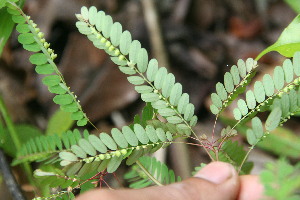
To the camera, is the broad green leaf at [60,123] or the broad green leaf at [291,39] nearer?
the broad green leaf at [291,39]

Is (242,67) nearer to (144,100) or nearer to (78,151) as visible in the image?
(144,100)

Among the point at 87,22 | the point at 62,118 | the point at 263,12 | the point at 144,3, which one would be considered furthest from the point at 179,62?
the point at 87,22

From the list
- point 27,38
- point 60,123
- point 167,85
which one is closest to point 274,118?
point 167,85

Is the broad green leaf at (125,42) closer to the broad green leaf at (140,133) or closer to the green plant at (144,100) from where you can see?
the green plant at (144,100)

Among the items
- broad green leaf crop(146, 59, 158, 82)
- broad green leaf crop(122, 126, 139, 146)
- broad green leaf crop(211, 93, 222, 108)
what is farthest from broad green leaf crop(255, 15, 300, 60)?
broad green leaf crop(122, 126, 139, 146)

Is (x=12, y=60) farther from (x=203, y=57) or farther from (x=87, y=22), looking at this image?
(x=87, y=22)

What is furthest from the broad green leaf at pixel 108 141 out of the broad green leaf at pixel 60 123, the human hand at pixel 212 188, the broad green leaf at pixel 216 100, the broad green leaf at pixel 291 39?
the broad green leaf at pixel 60 123
